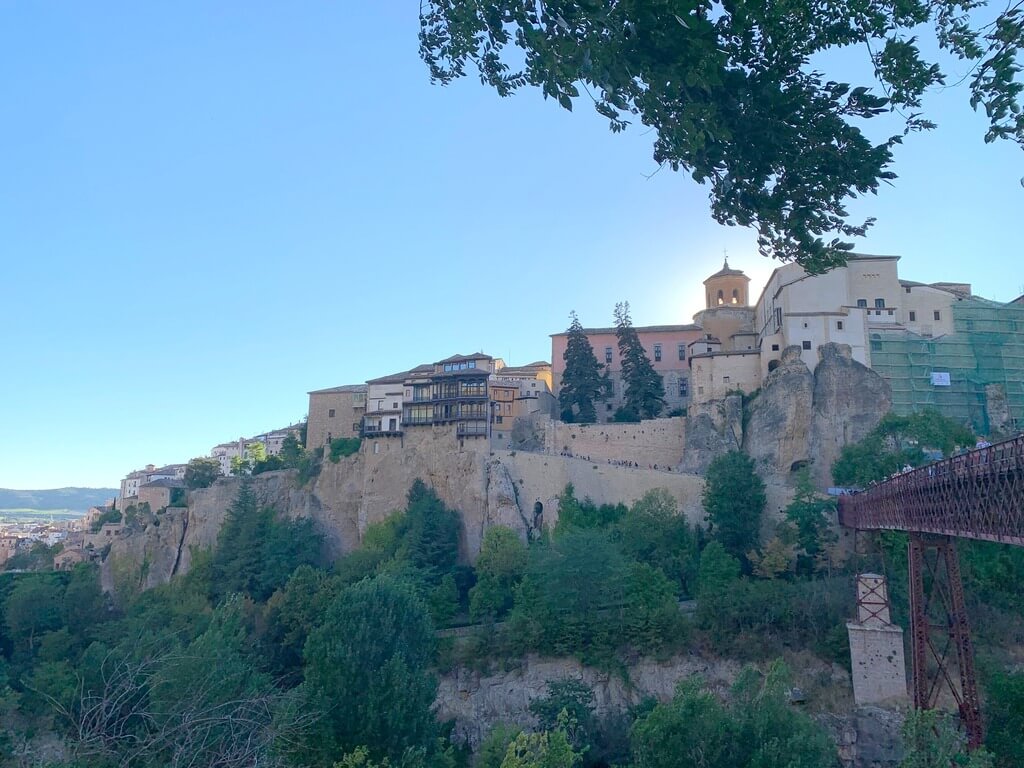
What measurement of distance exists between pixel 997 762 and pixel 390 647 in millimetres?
14190

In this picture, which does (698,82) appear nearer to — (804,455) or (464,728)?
(464,728)

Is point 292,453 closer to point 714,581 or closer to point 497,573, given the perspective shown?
point 497,573

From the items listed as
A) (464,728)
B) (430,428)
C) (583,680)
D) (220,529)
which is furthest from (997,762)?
(220,529)

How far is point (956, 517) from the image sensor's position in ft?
46.6

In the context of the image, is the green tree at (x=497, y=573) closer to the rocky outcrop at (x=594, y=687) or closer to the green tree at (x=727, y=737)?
the rocky outcrop at (x=594, y=687)

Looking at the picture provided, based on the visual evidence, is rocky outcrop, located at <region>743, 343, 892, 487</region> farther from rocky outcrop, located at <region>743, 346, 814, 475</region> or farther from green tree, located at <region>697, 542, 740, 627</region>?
green tree, located at <region>697, 542, 740, 627</region>

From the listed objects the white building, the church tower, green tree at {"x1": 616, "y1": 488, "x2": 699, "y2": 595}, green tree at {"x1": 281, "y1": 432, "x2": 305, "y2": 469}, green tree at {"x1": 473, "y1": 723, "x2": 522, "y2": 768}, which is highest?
the church tower

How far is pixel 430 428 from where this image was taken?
4272 cm

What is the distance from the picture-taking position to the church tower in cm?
5212

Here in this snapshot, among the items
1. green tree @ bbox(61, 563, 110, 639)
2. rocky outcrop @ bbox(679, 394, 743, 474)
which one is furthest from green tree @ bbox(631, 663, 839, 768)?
green tree @ bbox(61, 563, 110, 639)

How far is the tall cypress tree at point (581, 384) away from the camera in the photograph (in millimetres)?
46062

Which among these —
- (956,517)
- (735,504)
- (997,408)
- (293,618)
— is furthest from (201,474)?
(956,517)

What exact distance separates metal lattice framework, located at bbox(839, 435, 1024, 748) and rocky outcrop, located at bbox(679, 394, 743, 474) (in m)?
15.9

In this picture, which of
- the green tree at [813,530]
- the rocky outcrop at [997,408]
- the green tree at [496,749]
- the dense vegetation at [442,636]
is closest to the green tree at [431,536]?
the dense vegetation at [442,636]
